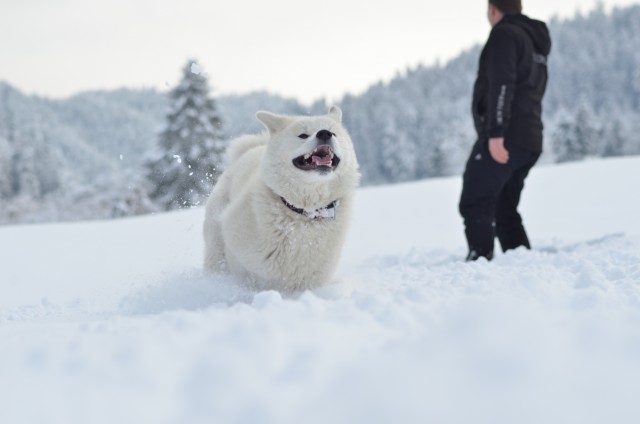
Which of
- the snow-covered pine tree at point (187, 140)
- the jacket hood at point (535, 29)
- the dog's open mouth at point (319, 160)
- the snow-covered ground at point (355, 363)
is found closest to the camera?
the snow-covered ground at point (355, 363)

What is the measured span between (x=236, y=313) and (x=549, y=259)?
2471mm

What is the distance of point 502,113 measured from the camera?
4219 mm

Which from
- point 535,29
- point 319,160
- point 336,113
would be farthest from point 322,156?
point 535,29

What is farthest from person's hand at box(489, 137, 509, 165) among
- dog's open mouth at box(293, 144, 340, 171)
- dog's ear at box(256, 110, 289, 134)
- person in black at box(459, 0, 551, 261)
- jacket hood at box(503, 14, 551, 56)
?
dog's ear at box(256, 110, 289, 134)

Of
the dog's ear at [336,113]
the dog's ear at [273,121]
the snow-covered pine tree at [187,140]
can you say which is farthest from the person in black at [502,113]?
the snow-covered pine tree at [187,140]

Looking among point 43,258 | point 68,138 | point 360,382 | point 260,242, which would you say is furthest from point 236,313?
point 68,138

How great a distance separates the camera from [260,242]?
3230 mm

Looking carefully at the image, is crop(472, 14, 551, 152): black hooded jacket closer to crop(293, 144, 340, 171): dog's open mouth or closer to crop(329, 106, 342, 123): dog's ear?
crop(329, 106, 342, 123): dog's ear

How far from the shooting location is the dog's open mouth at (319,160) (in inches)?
125

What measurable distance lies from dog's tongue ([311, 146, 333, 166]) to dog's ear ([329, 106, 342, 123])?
553mm

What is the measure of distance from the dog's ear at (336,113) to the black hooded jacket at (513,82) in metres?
1.27

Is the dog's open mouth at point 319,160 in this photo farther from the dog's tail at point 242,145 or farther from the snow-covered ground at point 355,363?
the dog's tail at point 242,145

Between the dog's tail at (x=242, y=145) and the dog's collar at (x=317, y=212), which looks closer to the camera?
the dog's collar at (x=317, y=212)

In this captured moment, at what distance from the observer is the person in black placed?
13.9 ft
